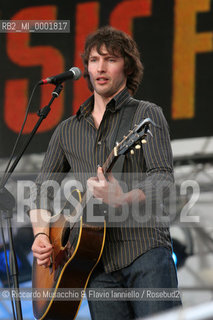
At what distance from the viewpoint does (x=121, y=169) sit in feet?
5.49

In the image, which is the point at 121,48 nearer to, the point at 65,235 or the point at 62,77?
the point at 62,77

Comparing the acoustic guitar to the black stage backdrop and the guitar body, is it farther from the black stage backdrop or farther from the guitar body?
the black stage backdrop

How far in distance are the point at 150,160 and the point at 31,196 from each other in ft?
2.18

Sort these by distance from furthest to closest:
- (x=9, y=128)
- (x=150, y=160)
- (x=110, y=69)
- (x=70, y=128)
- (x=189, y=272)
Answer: (x=9, y=128) < (x=189, y=272) < (x=70, y=128) < (x=110, y=69) < (x=150, y=160)

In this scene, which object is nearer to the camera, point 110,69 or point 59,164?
point 110,69

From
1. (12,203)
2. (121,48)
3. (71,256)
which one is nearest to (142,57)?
(121,48)

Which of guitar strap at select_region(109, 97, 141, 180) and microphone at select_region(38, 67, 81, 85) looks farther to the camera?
microphone at select_region(38, 67, 81, 85)

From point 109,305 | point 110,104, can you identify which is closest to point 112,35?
point 110,104

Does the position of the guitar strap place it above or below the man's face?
below

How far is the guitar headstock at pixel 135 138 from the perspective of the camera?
154cm

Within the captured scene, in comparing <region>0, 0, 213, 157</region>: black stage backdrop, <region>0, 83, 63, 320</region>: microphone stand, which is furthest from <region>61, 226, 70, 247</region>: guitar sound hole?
<region>0, 0, 213, 157</region>: black stage backdrop

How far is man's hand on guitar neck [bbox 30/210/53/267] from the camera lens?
190 centimetres

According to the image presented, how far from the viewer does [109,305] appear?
5.52ft

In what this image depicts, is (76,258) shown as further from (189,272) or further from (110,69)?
(189,272)
